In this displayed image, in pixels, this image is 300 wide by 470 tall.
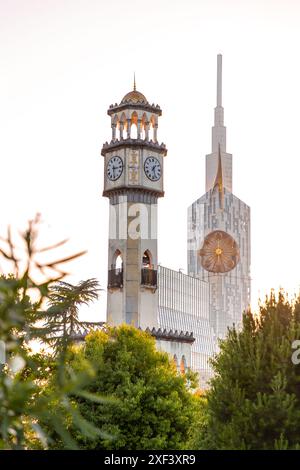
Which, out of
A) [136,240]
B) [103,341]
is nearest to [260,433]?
[103,341]

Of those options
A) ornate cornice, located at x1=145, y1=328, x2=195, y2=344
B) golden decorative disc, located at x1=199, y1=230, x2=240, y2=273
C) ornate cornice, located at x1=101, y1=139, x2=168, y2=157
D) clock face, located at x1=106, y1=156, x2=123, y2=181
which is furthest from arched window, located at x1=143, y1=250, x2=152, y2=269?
golden decorative disc, located at x1=199, y1=230, x2=240, y2=273

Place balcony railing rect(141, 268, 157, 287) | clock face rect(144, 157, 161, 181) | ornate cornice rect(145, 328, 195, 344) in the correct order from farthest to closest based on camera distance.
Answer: clock face rect(144, 157, 161, 181) < balcony railing rect(141, 268, 157, 287) < ornate cornice rect(145, 328, 195, 344)

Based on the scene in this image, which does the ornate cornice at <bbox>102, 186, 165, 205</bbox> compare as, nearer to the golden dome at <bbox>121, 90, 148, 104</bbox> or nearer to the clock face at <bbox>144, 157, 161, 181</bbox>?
the clock face at <bbox>144, 157, 161, 181</bbox>

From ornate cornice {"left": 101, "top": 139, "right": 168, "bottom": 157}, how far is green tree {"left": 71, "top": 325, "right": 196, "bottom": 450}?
25044mm

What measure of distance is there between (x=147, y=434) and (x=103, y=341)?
6.60 meters

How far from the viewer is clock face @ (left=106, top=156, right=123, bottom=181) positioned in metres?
74.3

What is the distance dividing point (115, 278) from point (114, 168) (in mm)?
9265

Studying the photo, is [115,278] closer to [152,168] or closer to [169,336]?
[169,336]

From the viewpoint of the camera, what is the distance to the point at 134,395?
46875 mm

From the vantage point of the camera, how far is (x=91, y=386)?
155 ft

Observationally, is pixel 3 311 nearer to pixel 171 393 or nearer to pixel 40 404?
pixel 40 404

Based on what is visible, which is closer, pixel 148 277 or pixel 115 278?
pixel 148 277

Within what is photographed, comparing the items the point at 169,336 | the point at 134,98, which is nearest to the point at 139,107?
the point at 134,98

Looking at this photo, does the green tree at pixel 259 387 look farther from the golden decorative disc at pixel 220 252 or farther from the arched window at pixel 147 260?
the golden decorative disc at pixel 220 252
